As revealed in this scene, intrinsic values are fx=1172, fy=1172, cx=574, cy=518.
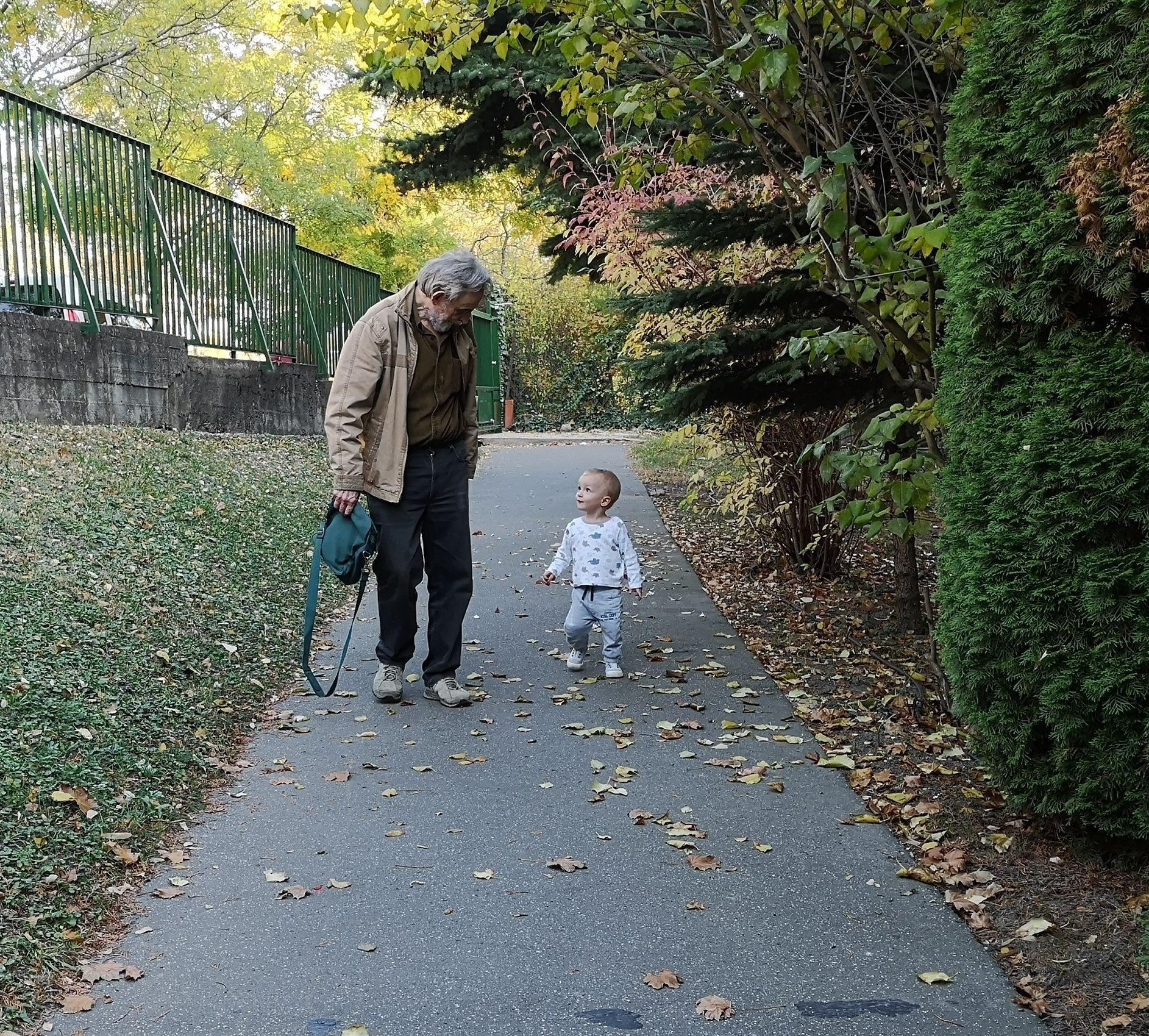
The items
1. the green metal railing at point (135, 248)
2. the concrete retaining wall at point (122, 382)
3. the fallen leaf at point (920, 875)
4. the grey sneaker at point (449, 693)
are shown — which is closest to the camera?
the fallen leaf at point (920, 875)

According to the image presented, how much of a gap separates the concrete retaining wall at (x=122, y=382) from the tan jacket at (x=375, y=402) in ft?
14.1

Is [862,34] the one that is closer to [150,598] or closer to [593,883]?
[593,883]

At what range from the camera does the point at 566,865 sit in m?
3.98

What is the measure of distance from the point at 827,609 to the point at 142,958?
5.67m

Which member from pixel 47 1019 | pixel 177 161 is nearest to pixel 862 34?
pixel 47 1019

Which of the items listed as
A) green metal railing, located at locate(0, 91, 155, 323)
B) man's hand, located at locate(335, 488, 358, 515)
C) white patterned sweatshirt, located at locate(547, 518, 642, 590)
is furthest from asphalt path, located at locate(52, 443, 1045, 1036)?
green metal railing, located at locate(0, 91, 155, 323)

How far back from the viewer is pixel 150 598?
6.36 m

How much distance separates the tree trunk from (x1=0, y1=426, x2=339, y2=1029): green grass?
3.66m

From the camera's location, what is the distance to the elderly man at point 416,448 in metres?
5.47

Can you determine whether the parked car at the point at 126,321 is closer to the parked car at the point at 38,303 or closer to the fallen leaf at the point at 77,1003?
the parked car at the point at 38,303

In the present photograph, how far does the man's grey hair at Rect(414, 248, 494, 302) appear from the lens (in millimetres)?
5410

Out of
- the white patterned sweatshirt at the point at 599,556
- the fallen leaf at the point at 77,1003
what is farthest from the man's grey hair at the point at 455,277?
the fallen leaf at the point at 77,1003

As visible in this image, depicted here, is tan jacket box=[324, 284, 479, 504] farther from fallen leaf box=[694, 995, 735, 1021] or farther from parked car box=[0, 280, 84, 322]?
parked car box=[0, 280, 84, 322]

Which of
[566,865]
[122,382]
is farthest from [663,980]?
[122,382]
